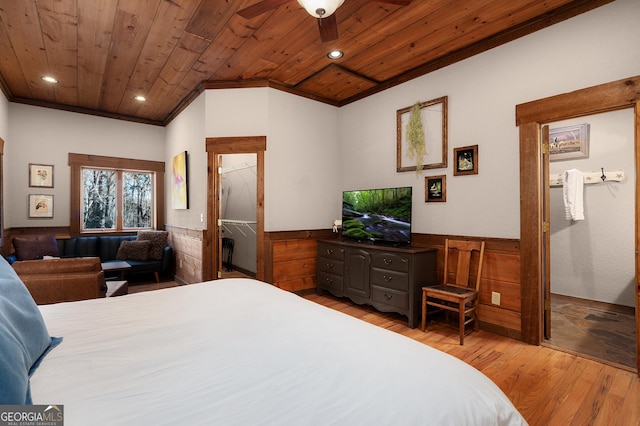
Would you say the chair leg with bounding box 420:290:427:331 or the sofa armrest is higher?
the sofa armrest

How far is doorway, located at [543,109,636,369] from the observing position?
11.8 ft

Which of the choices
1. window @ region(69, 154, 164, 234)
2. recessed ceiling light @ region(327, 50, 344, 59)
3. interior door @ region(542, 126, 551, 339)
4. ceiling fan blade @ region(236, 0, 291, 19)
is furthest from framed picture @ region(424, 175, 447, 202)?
window @ region(69, 154, 164, 234)

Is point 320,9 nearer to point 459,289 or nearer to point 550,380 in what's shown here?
point 459,289

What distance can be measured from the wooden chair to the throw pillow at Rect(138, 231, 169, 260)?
13.5ft

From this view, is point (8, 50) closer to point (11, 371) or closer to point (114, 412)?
point (11, 371)

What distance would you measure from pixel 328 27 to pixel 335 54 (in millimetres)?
1196

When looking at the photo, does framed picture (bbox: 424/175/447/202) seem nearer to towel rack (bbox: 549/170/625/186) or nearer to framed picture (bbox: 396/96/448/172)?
framed picture (bbox: 396/96/448/172)

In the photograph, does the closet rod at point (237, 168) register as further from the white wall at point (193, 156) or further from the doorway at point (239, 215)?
the white wall at point (193, 156)

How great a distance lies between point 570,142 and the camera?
4031 millimetres

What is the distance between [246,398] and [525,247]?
2.81 meters

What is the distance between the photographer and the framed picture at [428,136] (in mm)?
3385

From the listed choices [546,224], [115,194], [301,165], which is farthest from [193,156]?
[546,224]

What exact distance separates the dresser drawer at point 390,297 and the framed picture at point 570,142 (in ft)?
9.70

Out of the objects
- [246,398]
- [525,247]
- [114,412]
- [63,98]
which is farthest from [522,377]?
[63,98]
